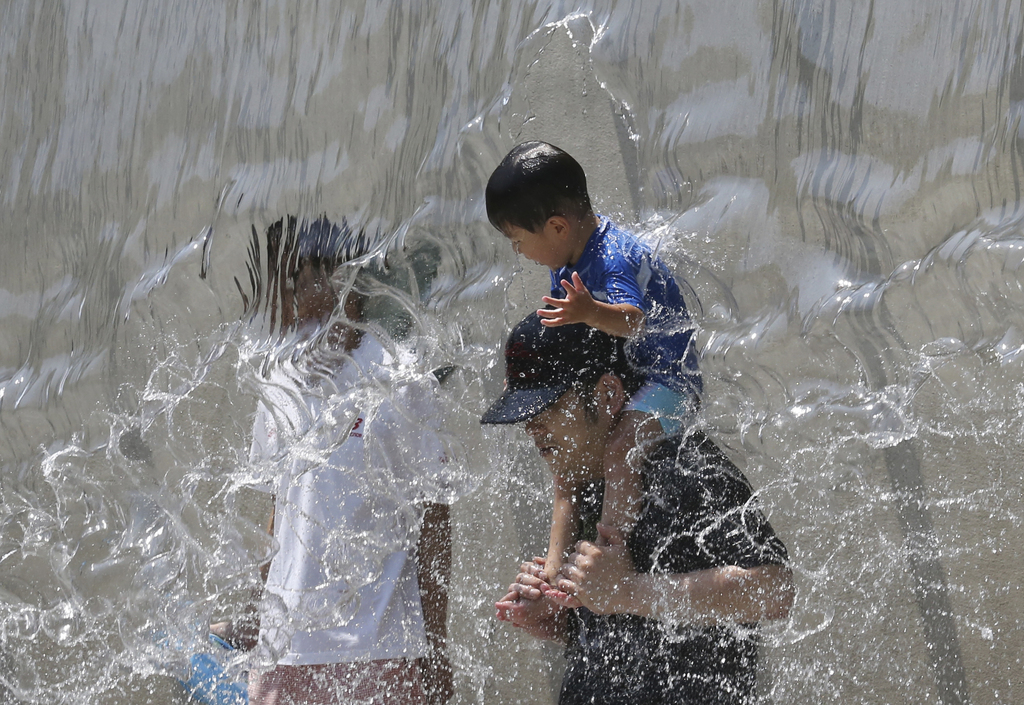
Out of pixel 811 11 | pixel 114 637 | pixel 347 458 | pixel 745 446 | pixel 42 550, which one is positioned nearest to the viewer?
pixel 811 11

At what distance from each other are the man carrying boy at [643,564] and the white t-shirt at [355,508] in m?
0.26

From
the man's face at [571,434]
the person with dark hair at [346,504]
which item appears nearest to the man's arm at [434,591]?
the person with dark hair at [346,504]

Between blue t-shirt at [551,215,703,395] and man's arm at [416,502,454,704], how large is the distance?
57 cm

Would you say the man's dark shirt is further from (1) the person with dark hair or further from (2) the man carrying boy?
(1) the person with dark hair

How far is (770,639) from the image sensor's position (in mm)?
2834

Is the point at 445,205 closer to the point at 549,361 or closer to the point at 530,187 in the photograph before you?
the point at 530,187

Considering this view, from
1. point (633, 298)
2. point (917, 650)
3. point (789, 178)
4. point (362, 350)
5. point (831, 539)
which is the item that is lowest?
point (917, 650)

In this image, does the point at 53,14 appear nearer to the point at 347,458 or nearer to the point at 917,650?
the point at 347,458

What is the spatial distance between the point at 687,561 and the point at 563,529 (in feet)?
1.07

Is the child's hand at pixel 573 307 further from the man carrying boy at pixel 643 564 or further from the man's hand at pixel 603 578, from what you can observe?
the man's hand at pixel 603 578

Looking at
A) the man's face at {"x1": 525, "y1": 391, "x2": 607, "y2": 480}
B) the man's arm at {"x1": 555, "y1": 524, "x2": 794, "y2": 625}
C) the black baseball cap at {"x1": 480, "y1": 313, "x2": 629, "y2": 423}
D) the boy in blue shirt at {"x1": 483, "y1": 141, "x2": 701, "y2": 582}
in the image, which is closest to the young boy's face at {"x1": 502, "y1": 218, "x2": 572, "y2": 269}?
the boy in blue shirt at {"x1": 483, "y1": 141, "x2": 701, "y2": 582}

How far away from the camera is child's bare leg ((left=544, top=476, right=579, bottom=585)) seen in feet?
6.33

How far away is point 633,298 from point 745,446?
528mm

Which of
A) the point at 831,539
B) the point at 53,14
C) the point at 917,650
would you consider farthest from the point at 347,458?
the point at 917,650
